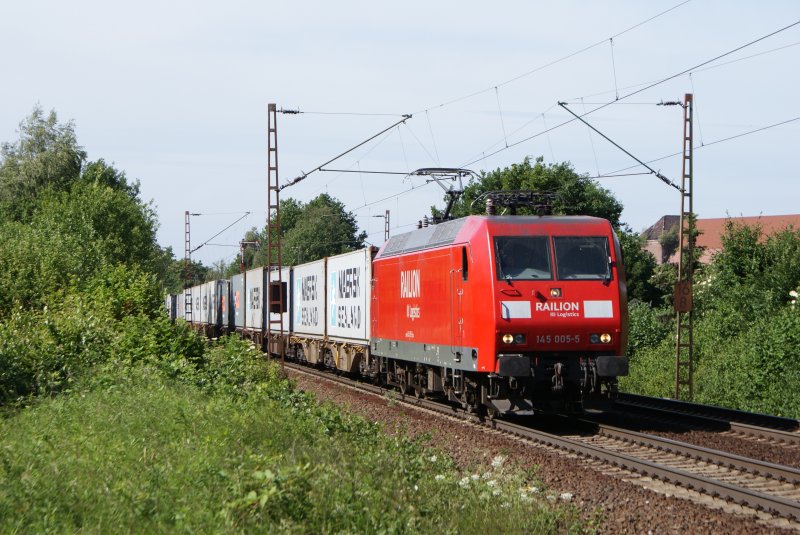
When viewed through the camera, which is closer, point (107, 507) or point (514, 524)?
point (107, 507)

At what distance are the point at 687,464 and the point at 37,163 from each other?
49724mm

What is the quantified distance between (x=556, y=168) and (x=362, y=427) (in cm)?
4244

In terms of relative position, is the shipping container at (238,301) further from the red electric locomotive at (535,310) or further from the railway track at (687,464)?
the railway track at (687,464)

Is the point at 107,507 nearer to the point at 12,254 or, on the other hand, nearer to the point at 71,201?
the point at 12,254

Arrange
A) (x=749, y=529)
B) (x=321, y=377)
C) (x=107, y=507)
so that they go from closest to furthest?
1. (x=107, y=507)
2. (x=749, y=529)
3. (x=321, y=377)

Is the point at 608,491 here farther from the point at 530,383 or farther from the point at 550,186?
the point at 550,186

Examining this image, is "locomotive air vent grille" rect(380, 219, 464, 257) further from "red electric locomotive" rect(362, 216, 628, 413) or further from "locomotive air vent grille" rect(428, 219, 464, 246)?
"red electric locomotive" rect(362, 216, 628, 413)

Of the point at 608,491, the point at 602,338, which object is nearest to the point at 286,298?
the point at 602,338

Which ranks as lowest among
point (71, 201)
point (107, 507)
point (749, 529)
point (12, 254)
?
point (749, 529)

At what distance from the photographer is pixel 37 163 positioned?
54469 millimetres

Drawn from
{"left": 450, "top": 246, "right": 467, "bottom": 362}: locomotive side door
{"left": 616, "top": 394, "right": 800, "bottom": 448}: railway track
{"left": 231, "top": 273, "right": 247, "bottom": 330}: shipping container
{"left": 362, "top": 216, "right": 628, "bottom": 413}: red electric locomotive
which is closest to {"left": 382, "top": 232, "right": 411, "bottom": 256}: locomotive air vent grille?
{"left": 362, "top": 216, "right": 628, "bottom": 413}: red electric locomotive

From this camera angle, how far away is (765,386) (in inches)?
774

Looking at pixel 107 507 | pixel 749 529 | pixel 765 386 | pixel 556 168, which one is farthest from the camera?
pixel 556 168

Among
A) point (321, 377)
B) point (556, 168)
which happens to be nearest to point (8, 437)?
point (321, 377)
